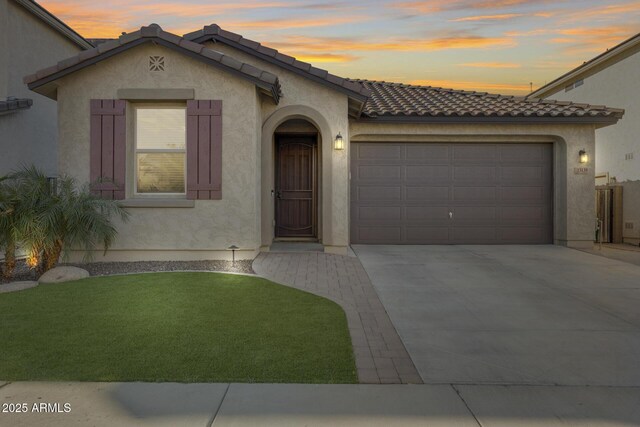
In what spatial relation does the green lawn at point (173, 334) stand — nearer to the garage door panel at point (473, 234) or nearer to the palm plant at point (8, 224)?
the palm plant at point (8, 224)

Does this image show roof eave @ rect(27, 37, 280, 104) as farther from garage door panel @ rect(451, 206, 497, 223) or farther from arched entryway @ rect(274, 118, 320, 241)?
garage door panel @ rect(451, 206, 497, 223)

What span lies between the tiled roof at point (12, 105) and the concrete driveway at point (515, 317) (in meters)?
8.69

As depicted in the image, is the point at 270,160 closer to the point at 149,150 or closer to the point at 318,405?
the point at 149,150

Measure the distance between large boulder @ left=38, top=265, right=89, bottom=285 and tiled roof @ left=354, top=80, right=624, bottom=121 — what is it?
7.34m

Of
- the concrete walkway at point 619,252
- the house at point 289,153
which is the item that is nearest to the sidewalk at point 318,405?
the house at point 289,153

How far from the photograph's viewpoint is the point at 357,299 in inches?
239

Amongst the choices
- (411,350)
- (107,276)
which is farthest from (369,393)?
(107,276)

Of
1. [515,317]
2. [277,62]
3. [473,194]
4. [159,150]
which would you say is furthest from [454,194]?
[159,150]

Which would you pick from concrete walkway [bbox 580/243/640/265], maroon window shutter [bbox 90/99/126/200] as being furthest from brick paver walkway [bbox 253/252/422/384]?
concrete walkway [bbox 580/243/640/265]

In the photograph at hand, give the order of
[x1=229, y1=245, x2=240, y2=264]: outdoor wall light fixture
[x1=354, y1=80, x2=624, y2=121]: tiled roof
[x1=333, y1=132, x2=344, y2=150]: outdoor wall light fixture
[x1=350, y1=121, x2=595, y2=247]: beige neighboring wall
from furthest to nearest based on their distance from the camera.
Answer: [x1=350, y1=121, x2=595, y2=247]: beige neighboring wall < [x1=354, y1=80, x2=624, y2=121]: tiled roof < [x1=333, y1=132, x2=344, y2=150]: outdoor wall light fixture < [x1=229, y1=245, x2=240, y2=264]: outdoor wall light fixture

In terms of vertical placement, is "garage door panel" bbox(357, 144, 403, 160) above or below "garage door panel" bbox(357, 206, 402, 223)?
above

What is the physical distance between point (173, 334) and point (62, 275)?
3835mm

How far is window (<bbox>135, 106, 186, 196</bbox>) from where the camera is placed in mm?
9086

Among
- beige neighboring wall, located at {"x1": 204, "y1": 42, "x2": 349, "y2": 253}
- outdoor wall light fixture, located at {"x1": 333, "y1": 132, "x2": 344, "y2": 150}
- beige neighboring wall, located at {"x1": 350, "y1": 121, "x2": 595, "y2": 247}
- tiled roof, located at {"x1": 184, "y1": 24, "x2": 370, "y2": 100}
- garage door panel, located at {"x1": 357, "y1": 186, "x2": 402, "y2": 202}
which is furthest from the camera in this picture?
garage door panel, located at {"x1": 357, "y1": 186, "x2": 402, "y2": 202}
